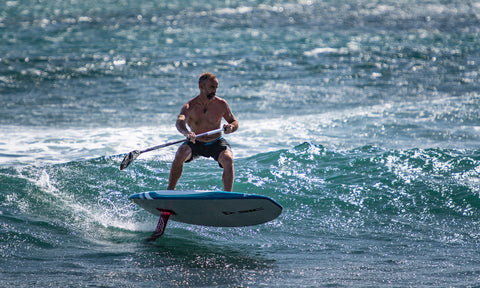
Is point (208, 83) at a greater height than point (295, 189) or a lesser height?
greater

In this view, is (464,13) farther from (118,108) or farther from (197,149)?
(197,149)

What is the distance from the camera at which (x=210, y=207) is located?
6.88 meters

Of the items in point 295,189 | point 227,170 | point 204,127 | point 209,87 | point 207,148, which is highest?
point 209,87

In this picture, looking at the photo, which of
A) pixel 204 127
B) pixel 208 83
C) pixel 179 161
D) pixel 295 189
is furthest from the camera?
pixel 295 189

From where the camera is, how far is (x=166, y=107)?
15938 millimetres

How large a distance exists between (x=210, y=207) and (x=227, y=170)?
55 centimetres

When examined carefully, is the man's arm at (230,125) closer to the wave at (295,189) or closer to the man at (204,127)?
the man at (204,127)

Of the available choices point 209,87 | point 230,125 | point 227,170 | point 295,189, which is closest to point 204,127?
point 230,125

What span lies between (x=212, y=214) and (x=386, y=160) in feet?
14.9

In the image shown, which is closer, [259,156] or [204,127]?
[204,127]

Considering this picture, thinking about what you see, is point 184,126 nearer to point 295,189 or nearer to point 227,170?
point 227,170

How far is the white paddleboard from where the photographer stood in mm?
6684

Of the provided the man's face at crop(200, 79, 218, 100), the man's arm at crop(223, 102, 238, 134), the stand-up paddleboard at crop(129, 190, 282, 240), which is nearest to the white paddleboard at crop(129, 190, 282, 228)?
the stand-up paddleboard at crop(129, 190, 282, 240)

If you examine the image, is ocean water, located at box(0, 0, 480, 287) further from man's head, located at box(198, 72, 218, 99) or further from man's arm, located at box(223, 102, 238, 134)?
man's head, located at box(198, 72, 218, 99)
